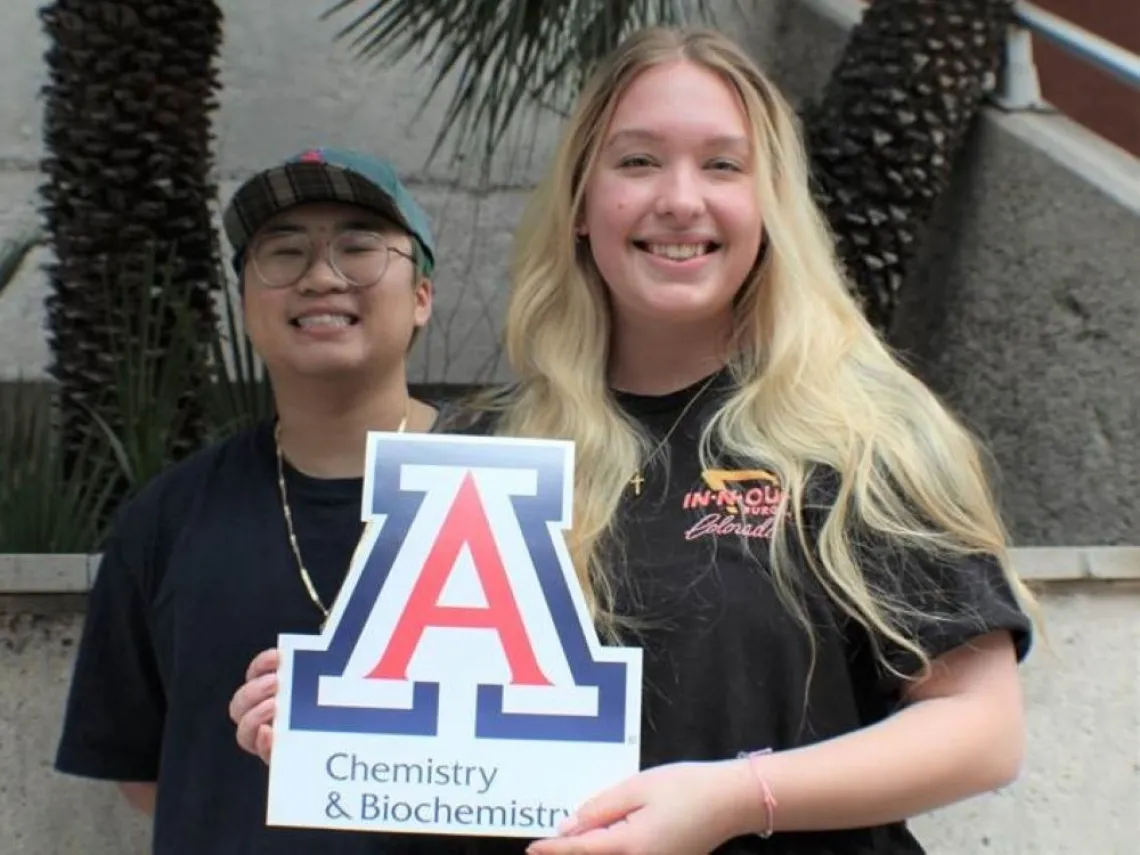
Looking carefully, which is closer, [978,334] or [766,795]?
[766,795]

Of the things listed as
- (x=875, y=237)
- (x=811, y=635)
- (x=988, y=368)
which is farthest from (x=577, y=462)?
(x=988, y=368)

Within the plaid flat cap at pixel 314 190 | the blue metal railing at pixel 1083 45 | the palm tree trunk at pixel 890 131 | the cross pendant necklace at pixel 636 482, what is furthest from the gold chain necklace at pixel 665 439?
the blue metal railing at pixel 1083 45

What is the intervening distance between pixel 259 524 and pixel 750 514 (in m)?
0.71

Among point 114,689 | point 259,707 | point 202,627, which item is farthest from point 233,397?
point 259,707

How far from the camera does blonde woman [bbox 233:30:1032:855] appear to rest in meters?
1.92

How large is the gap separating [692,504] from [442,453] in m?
0.31

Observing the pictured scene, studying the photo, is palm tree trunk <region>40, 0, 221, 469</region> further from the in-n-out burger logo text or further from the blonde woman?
the in-n-out burger logo text

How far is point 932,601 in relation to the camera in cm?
196

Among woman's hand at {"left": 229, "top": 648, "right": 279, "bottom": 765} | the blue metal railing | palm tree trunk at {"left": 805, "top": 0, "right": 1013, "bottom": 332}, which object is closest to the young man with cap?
woman's hand at {"left": 229, "top": 648, "right": 279, "bottom": 765}

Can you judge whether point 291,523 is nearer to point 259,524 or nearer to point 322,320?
point 259,524

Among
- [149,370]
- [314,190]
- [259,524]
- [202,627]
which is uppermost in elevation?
[314,190]

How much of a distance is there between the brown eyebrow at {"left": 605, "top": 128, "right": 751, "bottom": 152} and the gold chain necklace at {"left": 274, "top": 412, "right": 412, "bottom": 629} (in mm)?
556

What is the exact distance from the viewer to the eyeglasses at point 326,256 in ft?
7.67

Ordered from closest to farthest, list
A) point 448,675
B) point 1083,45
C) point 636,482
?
point 448,675, point 636,482, point 1083,45
